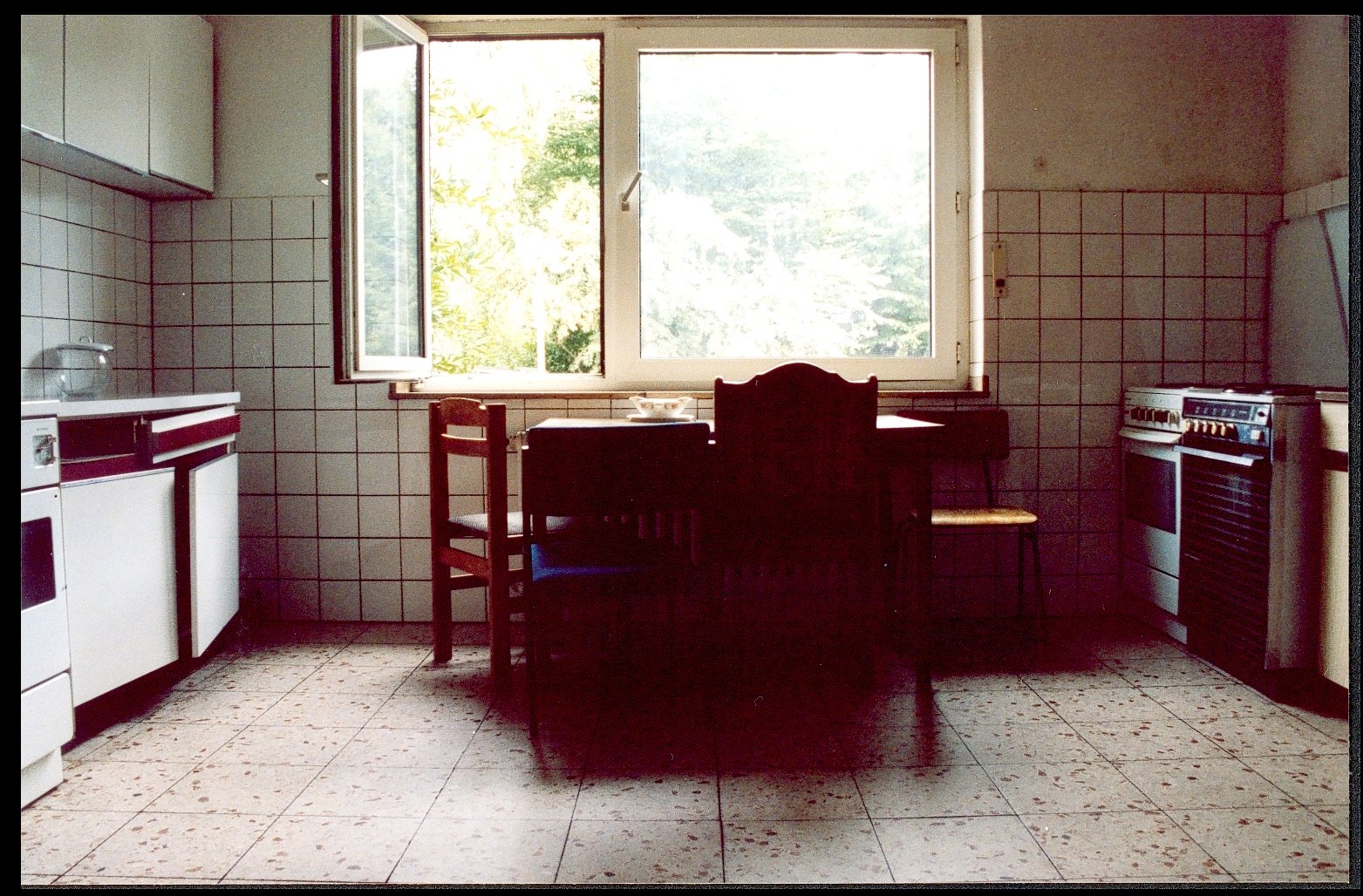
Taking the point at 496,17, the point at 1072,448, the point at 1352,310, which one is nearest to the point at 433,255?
the point at 496,17

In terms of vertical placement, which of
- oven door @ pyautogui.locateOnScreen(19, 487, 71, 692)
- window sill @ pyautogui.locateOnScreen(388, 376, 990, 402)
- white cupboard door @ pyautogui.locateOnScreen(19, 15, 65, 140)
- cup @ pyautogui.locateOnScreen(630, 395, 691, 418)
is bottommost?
oven door @ pyautogui.locateOnScreen(19, 487, 71, 692)

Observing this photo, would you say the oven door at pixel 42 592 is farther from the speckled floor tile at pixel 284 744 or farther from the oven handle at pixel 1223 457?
the oven handle at pixel 1223 457

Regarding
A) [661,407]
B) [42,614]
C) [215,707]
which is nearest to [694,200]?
[661,407]

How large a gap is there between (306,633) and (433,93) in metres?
2.16

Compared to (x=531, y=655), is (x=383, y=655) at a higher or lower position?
lower

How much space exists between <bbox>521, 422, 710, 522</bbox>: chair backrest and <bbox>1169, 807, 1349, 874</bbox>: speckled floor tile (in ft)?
4.42

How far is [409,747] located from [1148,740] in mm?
1887

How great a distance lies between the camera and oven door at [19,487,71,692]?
2.05 meters

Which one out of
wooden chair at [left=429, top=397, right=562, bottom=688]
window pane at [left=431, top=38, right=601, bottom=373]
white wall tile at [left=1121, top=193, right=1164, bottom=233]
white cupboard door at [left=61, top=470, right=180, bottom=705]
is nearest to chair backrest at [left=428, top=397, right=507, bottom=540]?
wooden chair at [left=429, top=397, right=562, bottom=688]

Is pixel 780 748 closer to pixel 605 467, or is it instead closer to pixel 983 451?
pixel 605 467

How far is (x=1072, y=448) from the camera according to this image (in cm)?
358

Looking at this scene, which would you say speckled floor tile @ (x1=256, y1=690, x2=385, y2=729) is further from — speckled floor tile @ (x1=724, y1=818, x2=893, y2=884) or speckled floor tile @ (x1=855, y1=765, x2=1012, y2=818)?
speckled floor tile @ (x1=855, y1=765, x2=1012, y2=818)

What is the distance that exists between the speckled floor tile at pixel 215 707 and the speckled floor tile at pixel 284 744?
0.35 ft

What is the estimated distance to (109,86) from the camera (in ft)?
9.45
